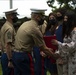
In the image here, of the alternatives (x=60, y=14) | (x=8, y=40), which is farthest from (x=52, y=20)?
(x=8, y=40)

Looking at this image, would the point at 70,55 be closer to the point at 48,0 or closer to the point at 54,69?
the point at 54,69

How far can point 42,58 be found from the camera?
31.8 ft

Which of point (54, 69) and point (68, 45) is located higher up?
point (68, 45)

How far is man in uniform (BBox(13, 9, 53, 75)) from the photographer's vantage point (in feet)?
25.0

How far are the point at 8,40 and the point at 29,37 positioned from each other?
1.03m

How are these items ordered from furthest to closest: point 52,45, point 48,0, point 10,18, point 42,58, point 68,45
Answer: point 48,0 → point 42,58 → point 10,18 → point 52,45 → point 68,45

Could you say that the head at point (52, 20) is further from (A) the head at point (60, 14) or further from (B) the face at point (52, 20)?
(A) the head at point (60, 14)

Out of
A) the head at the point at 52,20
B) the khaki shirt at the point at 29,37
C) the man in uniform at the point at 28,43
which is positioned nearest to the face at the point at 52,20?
the head at the point at 52,20

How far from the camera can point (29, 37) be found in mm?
7707

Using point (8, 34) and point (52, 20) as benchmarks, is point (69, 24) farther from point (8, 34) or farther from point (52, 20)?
point (52, 20)

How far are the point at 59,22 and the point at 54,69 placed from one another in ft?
3.42

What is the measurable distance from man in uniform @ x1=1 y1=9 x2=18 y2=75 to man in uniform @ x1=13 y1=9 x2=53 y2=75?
0.67 meters

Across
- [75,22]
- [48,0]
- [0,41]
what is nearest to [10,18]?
[0,41]

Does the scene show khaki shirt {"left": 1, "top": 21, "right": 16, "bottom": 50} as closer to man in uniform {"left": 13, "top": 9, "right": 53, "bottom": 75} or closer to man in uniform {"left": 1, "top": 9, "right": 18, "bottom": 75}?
man in uniform {"left": 1, "top": 9, "right": 18, "bottom": 75}
